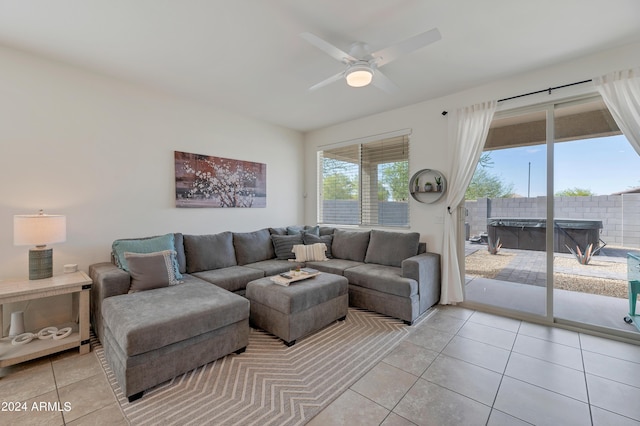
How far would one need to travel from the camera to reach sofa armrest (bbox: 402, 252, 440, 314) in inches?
121

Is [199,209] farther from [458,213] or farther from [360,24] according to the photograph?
[458,213]

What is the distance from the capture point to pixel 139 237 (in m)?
3.28

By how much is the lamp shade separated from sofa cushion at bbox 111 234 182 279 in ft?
1.57

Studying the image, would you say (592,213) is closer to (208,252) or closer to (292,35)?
(292,35)

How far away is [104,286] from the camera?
238 centimetres

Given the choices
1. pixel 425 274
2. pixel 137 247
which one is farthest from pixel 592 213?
pixel 137 247

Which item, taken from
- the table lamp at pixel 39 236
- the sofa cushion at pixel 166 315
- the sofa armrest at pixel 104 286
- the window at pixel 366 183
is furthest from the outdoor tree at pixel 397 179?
the table lamp at pixel 39 236

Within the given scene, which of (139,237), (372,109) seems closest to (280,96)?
(372,109)

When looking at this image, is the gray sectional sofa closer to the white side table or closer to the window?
the white side table

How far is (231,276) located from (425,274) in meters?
2.28

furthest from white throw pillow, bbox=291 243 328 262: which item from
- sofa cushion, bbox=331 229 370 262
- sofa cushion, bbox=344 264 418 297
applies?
sofa cushion, bbox=344 264 418 297

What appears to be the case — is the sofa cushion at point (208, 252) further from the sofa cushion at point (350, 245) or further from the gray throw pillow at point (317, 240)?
the sofa cushion at point (350, 245)

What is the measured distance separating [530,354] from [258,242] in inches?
130

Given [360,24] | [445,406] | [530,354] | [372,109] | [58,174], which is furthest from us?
[372,109]
